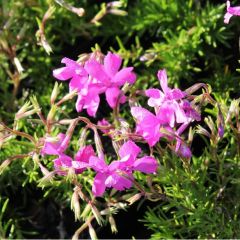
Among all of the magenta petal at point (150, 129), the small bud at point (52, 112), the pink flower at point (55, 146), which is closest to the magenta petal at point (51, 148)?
the pink flower at point (55, 146)

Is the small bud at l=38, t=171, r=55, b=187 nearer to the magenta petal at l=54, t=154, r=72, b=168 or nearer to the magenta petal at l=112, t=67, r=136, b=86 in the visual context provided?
the magenta petal at l=54, t=154, r=72, b=168

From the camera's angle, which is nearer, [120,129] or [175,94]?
[175,94]

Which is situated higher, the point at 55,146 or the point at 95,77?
the point at 95,77

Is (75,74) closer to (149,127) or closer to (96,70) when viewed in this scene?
(96,70)

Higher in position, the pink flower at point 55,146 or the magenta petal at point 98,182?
the pink flower at point 55,146

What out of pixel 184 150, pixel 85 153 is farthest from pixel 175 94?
pixel 85 153

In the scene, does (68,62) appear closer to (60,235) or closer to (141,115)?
(141,115)

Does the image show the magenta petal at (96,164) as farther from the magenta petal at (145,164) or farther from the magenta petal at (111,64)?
the magenta petal at (111,64)
